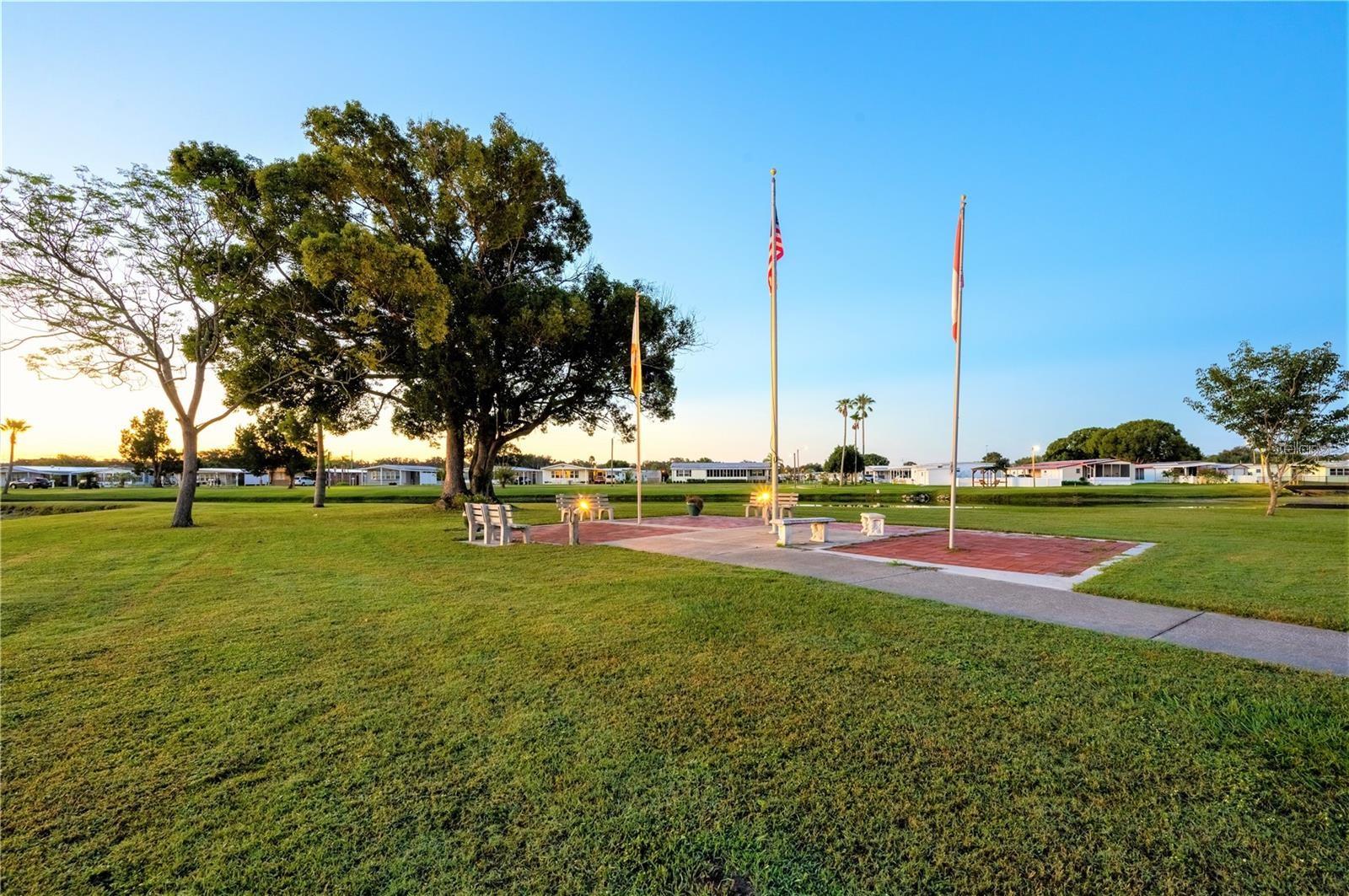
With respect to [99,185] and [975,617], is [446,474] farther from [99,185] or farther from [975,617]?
[975,617]

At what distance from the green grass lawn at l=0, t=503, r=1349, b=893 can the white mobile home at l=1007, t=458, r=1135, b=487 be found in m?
77.1

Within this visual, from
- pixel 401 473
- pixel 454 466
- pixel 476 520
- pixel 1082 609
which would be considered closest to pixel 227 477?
pixel 401 473

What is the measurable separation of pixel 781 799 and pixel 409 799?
1.65 m

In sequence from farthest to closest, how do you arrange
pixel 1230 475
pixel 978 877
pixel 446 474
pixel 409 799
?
pixel 1230 475 → pixel 446 474 → pixel 409 799 → pixel 978 877

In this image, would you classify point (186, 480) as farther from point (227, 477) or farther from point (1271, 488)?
point (227, 477)

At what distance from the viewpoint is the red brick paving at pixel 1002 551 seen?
885cm

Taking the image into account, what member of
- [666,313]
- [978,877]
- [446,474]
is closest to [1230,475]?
Result: [666,313]

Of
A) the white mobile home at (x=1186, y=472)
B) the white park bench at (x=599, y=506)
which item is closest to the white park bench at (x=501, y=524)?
the white park bench at (x=599, y=506)

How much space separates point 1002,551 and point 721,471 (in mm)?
91275

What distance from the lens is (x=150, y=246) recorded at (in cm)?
1483

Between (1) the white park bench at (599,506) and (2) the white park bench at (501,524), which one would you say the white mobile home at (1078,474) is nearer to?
(1) the white park bench at (599,506)

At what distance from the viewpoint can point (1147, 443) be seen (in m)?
93.6

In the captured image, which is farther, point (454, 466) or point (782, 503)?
point (454, 466)

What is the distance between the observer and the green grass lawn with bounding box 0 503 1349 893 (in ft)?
7.18
